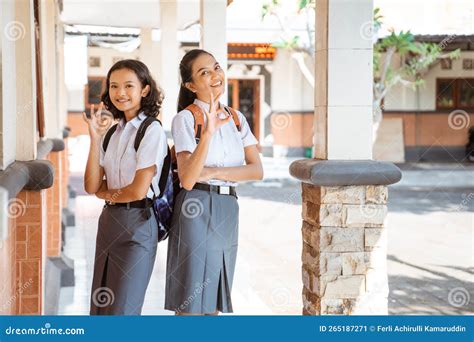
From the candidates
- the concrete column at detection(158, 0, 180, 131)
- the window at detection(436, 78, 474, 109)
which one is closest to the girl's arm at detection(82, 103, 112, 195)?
the concrete column at detection(158, 0, 180, 131)

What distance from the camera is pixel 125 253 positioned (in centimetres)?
301

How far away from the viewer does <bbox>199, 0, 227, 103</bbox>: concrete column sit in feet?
18.3

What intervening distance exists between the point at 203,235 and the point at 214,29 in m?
2.92

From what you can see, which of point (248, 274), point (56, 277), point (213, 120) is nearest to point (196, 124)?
point (213, 120)

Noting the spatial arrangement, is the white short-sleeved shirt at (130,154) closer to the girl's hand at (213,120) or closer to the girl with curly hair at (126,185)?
the girl with curly hair at (126,185)

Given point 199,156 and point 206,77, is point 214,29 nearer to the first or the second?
point 206,77

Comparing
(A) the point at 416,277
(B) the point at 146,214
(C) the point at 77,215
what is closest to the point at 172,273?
(B) the point at 146,214

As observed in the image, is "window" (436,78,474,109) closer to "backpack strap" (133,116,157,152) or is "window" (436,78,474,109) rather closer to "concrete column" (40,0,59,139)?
"concrete column" (40,0,59,139)

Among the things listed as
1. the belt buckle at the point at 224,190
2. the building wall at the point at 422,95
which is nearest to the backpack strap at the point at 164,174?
the belt buckle at the point at 224,190

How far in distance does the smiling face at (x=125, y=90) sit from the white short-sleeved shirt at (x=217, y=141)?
0.56ft

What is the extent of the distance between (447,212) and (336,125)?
327 inches

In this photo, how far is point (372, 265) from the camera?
4195mm

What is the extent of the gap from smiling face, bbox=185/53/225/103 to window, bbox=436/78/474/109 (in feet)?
63.2

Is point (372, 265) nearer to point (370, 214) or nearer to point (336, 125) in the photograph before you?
point (370, 214)
